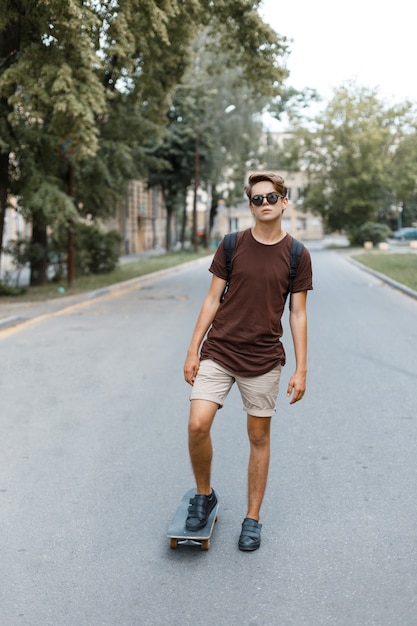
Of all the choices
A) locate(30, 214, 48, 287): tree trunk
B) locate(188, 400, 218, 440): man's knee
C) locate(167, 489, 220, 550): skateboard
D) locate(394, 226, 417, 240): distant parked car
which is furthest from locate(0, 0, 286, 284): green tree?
locate(394, 226, 417, 240): distant parked car

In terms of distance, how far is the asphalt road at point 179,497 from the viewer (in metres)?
3.57

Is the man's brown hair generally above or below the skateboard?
above

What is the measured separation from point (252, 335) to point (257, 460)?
66 centimetres

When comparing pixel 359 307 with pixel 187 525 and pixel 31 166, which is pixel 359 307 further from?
pixel 187 525

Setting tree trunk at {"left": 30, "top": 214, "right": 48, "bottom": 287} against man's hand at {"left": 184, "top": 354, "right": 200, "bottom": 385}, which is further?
tree trunk at {"left": 30, "top": 214, "right": 48, "bottom": 287}

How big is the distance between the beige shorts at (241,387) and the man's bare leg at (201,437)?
41 millimetres

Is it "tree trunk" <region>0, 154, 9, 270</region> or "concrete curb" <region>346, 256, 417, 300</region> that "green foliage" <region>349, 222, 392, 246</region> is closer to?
"concrete curb" <region>346, 256, 417, 300</region>

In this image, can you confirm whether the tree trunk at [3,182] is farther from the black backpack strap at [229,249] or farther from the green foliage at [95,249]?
the black backpack strap at [229,249]

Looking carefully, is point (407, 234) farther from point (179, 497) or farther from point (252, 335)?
point (252, 335)

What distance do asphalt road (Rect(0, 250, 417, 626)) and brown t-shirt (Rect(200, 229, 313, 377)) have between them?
3.07 ft

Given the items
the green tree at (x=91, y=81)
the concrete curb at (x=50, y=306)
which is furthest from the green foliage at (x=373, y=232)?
the concrete curb at (x=50, y=306)

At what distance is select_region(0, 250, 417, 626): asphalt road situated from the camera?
3.57 metres

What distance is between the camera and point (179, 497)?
501 cm

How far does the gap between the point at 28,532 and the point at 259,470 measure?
48.9 inches
